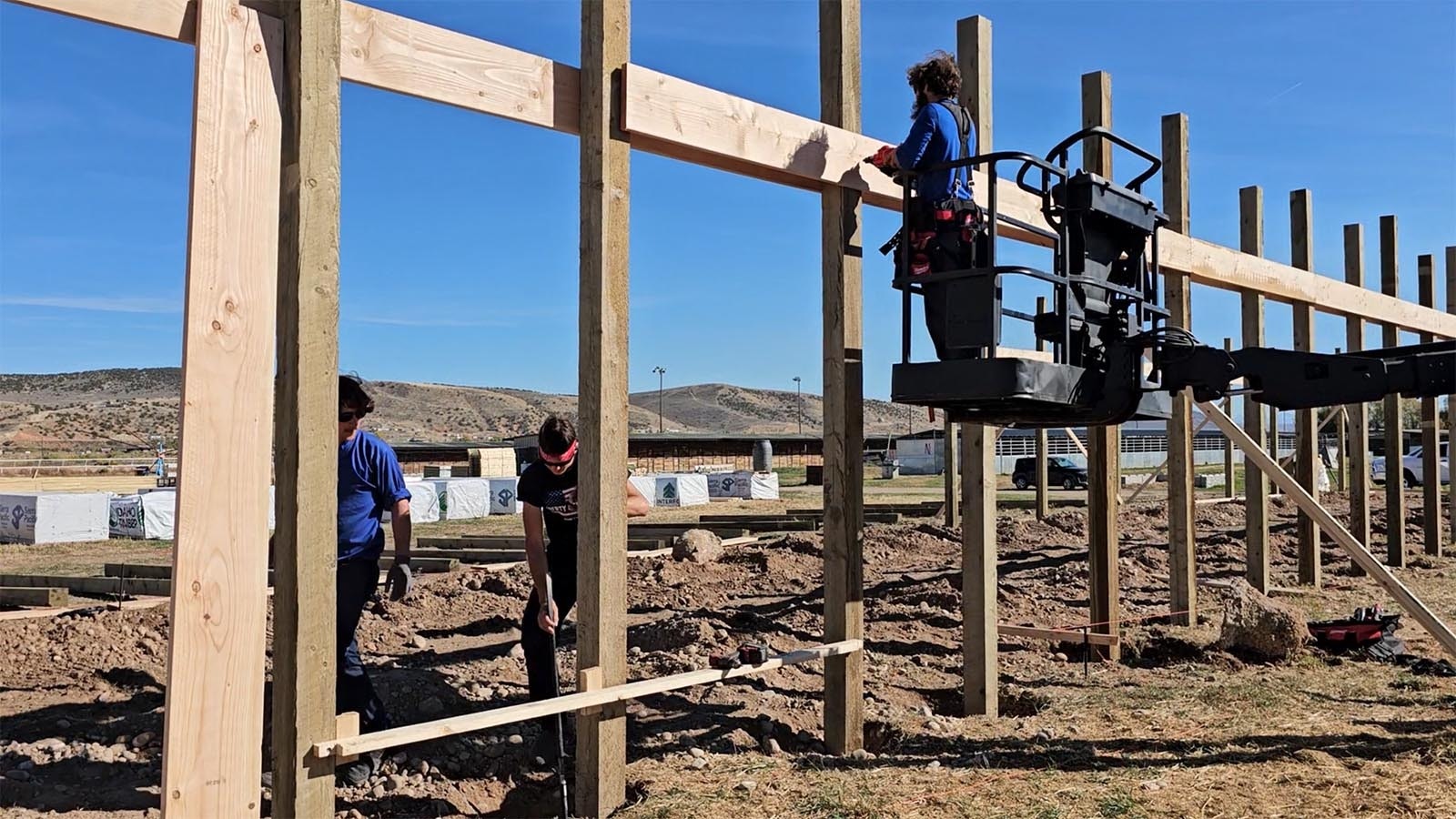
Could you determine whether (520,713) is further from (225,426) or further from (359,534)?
(359,534)

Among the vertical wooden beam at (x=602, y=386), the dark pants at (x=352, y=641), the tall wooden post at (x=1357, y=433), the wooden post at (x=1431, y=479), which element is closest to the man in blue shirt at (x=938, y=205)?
the vertical wooden beam at (x=602, y=386)

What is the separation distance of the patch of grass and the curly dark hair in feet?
10.2

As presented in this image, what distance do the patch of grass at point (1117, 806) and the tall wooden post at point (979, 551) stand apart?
1.72 meters

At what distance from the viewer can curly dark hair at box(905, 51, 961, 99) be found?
16.9 feet

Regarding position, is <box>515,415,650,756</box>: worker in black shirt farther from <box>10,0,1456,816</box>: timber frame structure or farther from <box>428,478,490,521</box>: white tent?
<box>428,478,490,521</box>: white tent

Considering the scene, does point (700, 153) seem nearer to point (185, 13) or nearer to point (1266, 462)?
point (185, 13)

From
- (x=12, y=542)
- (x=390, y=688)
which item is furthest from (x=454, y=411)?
(x=390, y=688)

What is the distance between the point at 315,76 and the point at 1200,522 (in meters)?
17.0

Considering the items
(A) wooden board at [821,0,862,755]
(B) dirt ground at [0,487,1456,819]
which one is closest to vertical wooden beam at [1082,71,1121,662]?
(B) dirt ground at [0,487,1456,819]

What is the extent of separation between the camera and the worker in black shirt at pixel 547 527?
557 centimetres

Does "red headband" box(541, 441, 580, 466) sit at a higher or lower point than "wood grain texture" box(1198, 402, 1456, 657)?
higher

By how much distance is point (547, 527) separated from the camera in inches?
233

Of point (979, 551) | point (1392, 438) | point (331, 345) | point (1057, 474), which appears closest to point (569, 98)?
point (331, 345)

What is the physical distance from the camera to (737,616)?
881 cm
